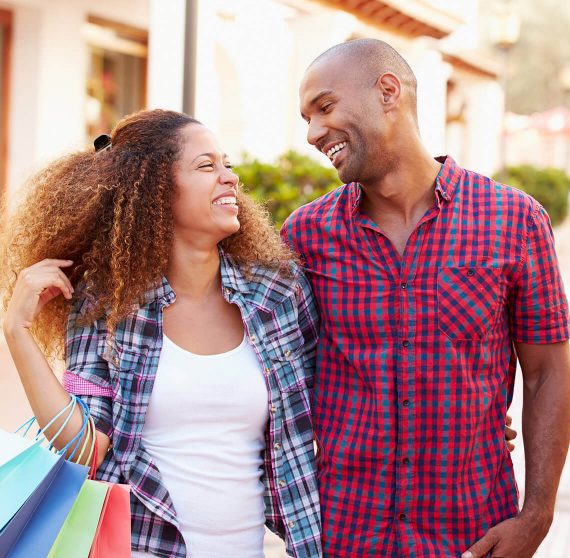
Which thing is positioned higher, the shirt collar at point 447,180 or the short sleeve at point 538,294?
the shirt collar at point 447,180

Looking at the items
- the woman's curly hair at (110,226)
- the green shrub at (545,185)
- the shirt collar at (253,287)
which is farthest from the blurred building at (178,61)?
the green shrub at (545,185)

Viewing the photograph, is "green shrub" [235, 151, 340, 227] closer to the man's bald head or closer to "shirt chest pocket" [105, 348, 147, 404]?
the man's bald head

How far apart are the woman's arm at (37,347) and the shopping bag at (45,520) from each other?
0.28 meters

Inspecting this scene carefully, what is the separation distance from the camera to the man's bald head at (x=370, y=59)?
277cm

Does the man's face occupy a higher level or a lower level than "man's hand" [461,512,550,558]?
higher

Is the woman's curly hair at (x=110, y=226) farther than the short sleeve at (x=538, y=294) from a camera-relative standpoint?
Yes

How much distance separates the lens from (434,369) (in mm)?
2592

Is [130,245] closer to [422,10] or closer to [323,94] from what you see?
[323,94]

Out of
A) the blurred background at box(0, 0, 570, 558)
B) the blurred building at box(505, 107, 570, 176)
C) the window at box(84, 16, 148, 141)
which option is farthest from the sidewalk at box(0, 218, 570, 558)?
the blurred building at box(505, 107, 570, 176)

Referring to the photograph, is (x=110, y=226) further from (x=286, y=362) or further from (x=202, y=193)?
(x=286, y=362)

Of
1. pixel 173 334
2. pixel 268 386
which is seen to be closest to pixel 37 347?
pixel 173 334

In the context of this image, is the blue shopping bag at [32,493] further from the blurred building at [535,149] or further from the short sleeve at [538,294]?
the blurred building at [535,149]

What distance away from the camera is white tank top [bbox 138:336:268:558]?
8.68ft

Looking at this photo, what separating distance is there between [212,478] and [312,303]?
0.61m
